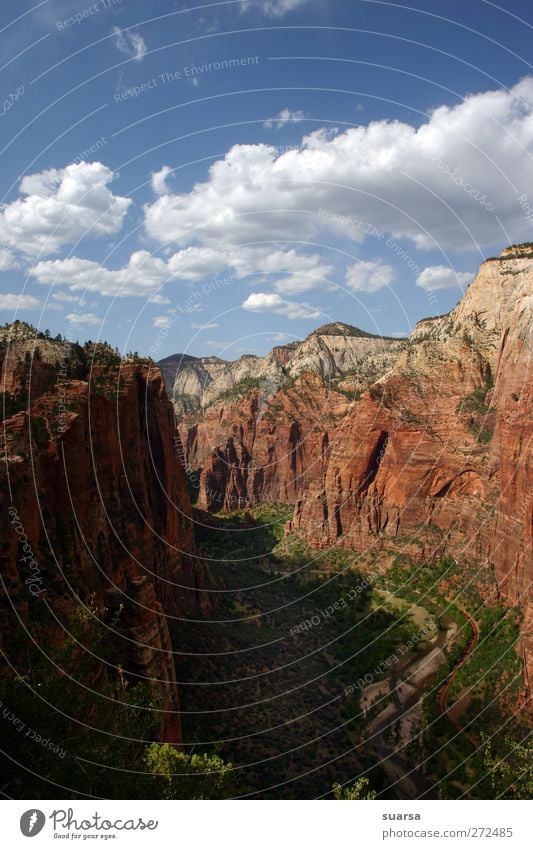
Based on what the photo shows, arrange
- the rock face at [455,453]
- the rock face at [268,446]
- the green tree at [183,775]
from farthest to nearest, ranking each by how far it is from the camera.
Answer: the rock face at [268,446] < the rock face at [455,453] < the green tree at [183,775]

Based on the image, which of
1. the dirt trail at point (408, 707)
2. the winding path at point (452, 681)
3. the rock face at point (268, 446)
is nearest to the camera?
the dirt trail at point (408, 707)

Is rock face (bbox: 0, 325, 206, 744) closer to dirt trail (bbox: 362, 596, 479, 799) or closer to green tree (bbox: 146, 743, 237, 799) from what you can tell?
green tree (bbox: 146, 743, 237, 799)

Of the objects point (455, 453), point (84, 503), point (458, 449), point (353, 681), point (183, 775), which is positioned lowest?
point (353, 681)

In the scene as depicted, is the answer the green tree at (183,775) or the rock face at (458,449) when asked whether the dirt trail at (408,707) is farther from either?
the green tree at (183,775)

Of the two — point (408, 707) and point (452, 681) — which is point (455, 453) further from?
point (408, 707)

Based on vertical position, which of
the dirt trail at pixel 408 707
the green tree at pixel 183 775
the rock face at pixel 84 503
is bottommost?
the dirt trail at pixel 408 707

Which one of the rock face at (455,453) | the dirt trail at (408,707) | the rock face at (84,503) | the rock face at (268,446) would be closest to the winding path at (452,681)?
the dirt trail at (408,707)

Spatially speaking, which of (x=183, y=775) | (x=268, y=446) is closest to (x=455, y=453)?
(x=183, y=775)
